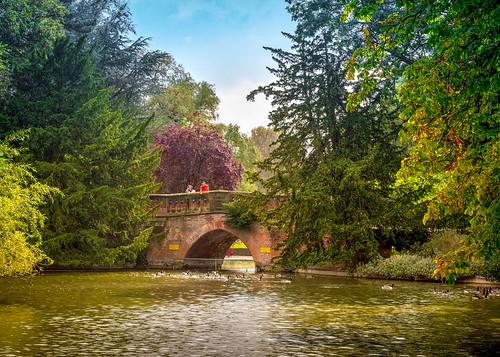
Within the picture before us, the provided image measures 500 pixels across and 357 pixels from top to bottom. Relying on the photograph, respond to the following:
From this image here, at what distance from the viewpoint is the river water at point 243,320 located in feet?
36.2

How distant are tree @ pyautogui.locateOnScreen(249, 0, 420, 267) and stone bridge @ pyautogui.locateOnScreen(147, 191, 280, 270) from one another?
9.14 ft

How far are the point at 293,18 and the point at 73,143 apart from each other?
510 inches

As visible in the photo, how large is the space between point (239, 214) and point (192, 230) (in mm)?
3586

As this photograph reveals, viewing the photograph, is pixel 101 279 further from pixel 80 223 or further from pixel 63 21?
pixel 63 21

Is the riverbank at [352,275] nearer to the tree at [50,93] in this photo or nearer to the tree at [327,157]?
the tree at [327,157]

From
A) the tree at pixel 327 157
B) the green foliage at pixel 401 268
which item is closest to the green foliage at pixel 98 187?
the tree at pixel 327 157

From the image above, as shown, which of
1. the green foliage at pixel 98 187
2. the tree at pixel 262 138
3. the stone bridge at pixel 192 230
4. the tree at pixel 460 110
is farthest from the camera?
the tree at pixel 262 138

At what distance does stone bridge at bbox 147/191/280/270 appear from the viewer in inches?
1433

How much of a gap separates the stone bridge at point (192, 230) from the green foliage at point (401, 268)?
7.64m

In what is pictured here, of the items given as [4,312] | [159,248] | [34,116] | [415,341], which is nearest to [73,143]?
[34,116]

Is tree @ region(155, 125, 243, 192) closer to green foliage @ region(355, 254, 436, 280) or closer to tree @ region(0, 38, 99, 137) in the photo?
tree @ region(0, 38, 99, 137)

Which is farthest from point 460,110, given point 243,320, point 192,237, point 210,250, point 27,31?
point 210,250

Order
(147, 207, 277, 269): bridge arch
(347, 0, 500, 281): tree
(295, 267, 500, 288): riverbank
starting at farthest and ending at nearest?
(147, 207, 277, 269): bridge arch < (295, 267, 500, 288): riverbank < (347, 0, 500, 281): tree

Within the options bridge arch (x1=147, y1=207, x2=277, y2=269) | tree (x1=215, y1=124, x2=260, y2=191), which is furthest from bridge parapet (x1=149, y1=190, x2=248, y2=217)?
tree (x1=215, y1=124, x2=260, y2=191)
